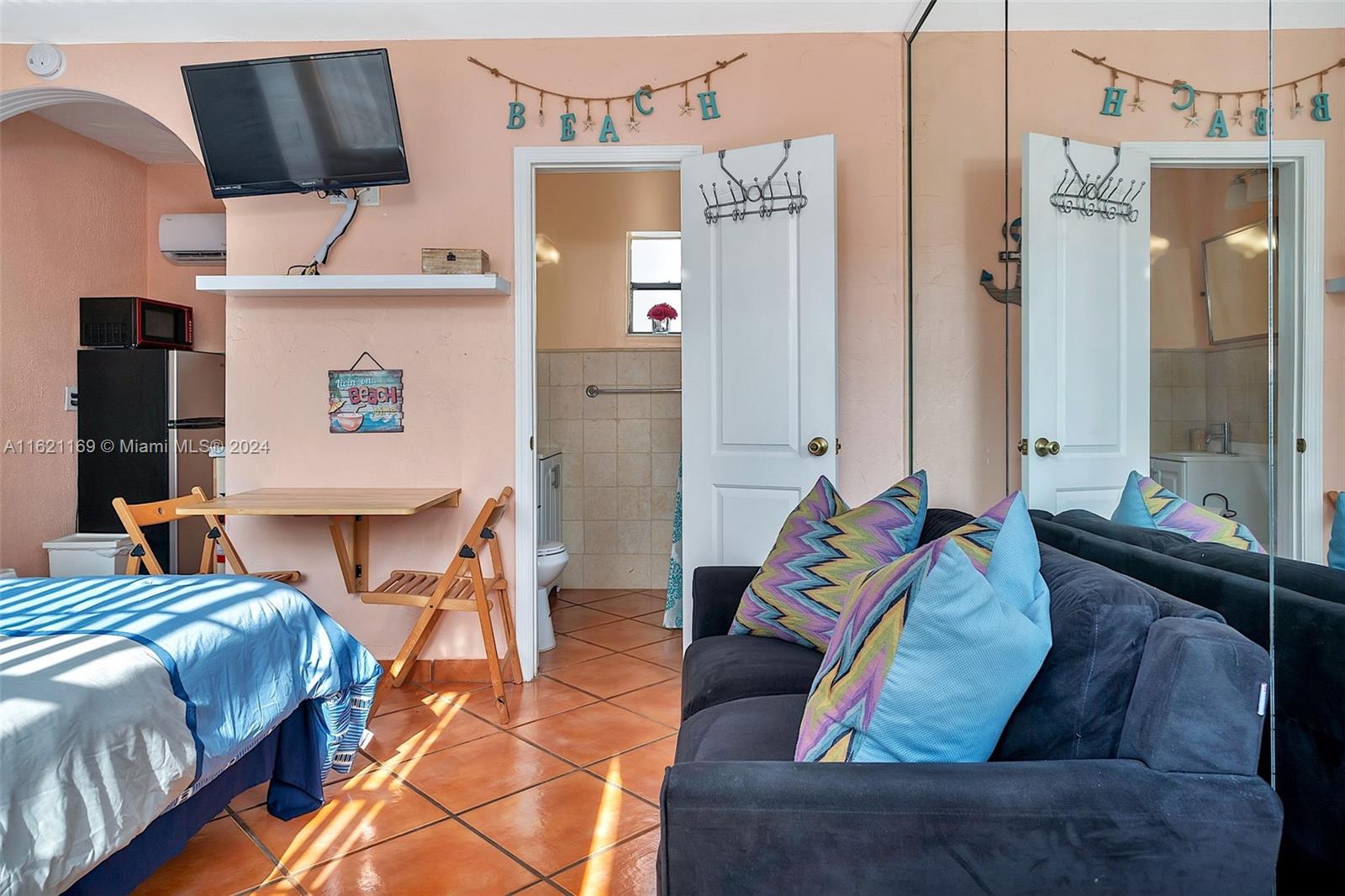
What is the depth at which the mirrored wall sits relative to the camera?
1134 mm

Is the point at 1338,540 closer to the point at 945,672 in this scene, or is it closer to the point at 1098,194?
the point at 945,672

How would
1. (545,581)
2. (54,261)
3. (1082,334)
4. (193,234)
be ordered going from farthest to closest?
1. (193,234)
2. (54,261)
3. (545,581)
4. (1082,334)

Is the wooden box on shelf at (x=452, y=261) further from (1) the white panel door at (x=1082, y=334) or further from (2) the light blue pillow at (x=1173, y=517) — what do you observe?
(2) the light blue pillow at (x=1173, y=517)

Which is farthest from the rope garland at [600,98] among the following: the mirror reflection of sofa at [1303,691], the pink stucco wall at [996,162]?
the mirror reflection of sofa at [1303,691]

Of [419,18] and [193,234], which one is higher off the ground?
[419,18]

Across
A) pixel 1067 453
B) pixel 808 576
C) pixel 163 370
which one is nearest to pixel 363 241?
pixel 163 370

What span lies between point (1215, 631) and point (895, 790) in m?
0.47

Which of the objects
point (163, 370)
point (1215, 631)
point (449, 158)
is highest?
point (449, 158)

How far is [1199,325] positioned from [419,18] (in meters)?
3.13

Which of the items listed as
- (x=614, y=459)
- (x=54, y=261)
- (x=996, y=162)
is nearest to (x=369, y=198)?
(x=54, y=261)

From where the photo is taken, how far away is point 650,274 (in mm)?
5336

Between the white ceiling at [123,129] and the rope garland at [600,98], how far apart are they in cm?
174

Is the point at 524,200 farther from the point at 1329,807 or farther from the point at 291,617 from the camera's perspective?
the point at 1329,807

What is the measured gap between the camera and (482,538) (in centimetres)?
340
